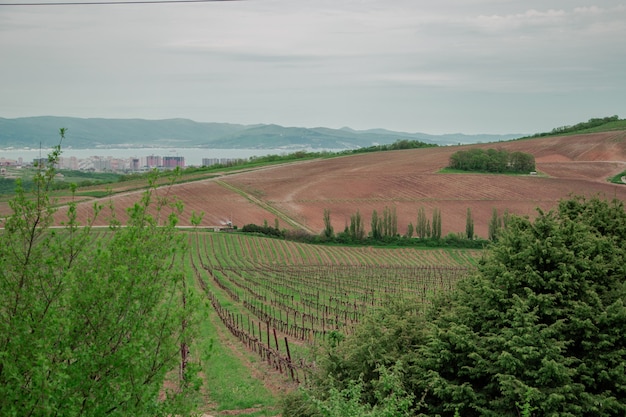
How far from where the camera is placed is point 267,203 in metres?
→ 99.9

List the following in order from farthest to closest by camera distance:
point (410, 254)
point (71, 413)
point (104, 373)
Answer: point (410, 254)
point (104, 373)
point (71, 413)

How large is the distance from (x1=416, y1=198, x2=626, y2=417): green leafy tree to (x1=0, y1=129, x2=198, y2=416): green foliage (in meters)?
7.21

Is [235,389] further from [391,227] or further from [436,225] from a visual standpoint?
[436,225]

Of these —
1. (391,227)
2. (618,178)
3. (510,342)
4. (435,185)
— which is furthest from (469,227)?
(510,342)

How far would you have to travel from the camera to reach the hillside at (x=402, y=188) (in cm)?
9188

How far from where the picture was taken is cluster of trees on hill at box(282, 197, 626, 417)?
13.4m

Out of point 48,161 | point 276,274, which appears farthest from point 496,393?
point 276,274

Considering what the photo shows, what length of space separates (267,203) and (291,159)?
2106 inches

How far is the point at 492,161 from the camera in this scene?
11381 cm

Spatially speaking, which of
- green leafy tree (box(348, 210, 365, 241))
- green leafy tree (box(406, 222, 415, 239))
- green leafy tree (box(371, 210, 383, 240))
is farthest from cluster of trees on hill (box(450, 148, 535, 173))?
green leafy tree (box(348, 210, 365, 241))

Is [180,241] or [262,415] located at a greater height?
[180,241]

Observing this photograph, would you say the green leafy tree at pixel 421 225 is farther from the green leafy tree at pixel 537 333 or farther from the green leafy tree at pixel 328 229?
the green leafy tree at pixel 537 333

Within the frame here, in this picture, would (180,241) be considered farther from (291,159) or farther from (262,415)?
(291,159)

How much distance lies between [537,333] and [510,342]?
2.53 ft
